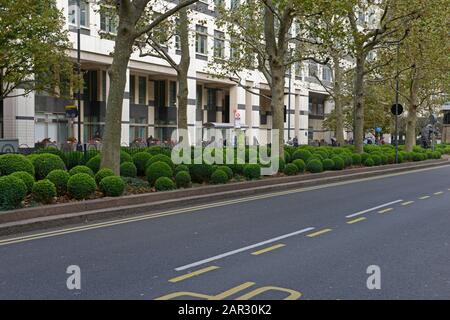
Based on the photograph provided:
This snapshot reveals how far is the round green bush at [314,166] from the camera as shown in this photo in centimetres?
2109

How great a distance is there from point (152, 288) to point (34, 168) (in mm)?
7388

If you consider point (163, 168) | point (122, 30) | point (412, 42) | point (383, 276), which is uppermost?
point (412, 42)

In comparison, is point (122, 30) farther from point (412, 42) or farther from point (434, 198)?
point (412, 42)

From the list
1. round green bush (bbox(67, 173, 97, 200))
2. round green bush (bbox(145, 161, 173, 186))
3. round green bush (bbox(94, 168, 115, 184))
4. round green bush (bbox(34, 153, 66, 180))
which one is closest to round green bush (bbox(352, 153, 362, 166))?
round green bush (bbox(145, 161, 173, 186))

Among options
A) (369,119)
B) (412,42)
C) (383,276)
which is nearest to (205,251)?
(383,276)

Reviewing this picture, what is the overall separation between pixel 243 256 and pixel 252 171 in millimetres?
9699

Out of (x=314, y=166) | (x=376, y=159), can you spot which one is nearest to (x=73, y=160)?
(x=314, y=166)

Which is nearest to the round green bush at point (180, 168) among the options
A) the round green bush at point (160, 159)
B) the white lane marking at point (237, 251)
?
the round green bush at point (160, 159)

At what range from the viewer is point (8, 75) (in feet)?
80.1

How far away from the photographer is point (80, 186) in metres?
11.3

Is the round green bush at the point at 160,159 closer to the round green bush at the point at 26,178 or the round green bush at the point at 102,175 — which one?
the round green bush at the point at 102,175

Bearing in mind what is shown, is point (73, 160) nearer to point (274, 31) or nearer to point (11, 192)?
point (11, 192)

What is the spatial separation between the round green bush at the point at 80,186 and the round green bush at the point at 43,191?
59 cm

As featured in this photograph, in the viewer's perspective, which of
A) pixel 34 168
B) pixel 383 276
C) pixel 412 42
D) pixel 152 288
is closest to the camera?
pixel 152 288
